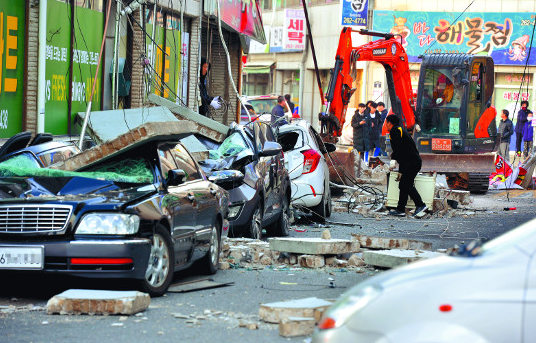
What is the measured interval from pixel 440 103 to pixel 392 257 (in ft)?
52.4

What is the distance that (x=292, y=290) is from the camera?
8.87m

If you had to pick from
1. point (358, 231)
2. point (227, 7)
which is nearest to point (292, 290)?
point (358, 231)

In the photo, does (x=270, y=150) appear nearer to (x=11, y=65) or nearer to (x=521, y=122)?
(x=11, y=65)

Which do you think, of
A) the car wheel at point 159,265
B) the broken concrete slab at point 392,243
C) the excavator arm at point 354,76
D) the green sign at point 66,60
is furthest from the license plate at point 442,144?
the car wheel at point 159,265

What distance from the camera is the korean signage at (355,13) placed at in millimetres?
42281

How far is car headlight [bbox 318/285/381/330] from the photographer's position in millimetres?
4430

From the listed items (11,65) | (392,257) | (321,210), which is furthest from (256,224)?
(11,65)

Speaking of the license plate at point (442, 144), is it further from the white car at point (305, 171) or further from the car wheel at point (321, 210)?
the car wheel at point (321, 210)

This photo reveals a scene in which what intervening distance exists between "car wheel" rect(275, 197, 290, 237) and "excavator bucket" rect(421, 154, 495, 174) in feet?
30.5

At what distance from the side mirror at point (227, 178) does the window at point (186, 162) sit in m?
0.79

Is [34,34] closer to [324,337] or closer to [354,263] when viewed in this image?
[354,263]

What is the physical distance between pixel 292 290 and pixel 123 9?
1049 cm

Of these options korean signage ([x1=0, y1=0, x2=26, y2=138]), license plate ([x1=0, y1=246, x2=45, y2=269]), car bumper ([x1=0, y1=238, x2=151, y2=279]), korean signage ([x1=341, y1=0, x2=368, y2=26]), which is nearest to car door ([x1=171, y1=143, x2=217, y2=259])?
car bumper ([x1=0, y1=238, x2=151, y2=279])

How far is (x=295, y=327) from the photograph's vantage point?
6.73 meters
